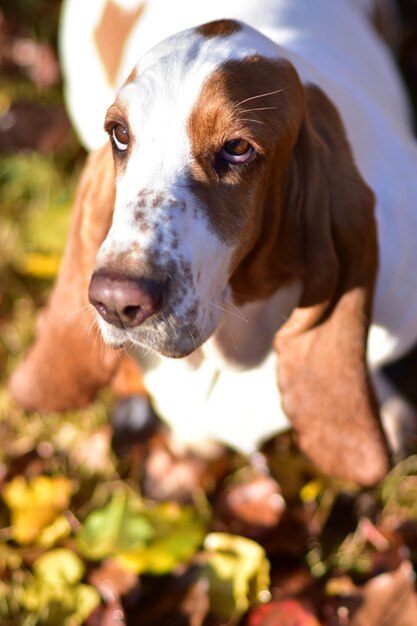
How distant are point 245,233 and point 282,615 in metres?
1.02

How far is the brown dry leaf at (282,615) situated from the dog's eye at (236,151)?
1152 mm

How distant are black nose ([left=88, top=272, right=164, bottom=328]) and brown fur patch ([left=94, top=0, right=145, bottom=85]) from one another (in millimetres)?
1275

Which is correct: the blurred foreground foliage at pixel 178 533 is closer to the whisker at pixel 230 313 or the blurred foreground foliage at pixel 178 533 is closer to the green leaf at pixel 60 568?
the green leaf at pixel 60 568

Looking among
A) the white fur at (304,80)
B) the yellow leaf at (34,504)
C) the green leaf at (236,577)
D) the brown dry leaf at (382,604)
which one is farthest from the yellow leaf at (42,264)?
the brown dry leaf at (382,604)

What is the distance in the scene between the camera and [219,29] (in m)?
1.64

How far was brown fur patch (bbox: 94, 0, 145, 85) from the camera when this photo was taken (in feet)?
8.58

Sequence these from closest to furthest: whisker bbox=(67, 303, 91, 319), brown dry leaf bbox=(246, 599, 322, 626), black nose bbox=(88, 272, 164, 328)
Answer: black nose bbox=(88, 272, 164, 328) → whisker bbox=(67, 303, 91, 319) → brown dry leaf bbox=(246, 599, 322, 626)

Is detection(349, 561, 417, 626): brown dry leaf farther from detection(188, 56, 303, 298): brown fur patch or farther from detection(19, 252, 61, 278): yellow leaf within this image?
detection(19, 252, 61, 278): yellow leaf

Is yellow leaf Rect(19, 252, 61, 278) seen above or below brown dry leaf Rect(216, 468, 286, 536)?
above

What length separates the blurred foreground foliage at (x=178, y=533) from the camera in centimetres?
220

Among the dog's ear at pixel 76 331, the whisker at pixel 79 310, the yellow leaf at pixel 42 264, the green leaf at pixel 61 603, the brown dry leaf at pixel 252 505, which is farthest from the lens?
the yellow leaf at pixel 42 264

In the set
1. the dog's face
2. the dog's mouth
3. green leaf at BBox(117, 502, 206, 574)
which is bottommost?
green leaf at BBox(117, 502, 206, 574)

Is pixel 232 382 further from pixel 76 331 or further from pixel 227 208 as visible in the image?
pixel 227 208

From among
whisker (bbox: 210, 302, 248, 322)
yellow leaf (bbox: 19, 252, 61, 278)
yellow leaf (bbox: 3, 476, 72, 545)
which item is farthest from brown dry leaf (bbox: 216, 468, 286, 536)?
yellow leaf (bbox: 19, 252, 61, 278)
